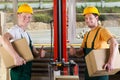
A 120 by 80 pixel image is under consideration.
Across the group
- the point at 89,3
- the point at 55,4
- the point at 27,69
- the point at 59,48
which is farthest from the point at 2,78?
the point at 89,3

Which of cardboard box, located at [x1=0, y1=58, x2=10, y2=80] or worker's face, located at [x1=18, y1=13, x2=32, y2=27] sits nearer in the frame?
A: worker's face, located at [x1=18, y1=13, x2=32, y2=27]

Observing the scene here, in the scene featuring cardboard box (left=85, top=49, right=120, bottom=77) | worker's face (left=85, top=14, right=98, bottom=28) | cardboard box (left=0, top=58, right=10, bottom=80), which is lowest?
cardboard box (left=0, top=58, right=10, bottom=80)

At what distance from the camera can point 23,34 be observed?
133 inches

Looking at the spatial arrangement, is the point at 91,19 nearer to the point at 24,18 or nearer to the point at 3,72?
the point at 24,18

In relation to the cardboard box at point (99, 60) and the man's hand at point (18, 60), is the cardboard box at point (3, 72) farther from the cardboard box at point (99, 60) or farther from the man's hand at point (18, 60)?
the cardboard box at point (99, 60)

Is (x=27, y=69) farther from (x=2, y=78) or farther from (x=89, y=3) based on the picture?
(x=89, y=3)

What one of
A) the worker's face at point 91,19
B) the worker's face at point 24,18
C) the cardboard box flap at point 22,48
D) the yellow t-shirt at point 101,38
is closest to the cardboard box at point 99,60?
the yellow t-shirt at point 101,38

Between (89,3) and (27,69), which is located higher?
(89,3)

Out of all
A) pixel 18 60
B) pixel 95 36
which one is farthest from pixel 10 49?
pixel 95 36

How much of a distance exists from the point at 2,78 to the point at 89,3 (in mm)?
2488

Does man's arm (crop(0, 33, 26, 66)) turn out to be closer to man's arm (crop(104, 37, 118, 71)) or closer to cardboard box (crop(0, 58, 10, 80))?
cardboard box (crop(0, 58, 10, 80))

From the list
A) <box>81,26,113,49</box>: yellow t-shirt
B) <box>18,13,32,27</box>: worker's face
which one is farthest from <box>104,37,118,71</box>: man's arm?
<box>18,13,32,27</box>: worker's face

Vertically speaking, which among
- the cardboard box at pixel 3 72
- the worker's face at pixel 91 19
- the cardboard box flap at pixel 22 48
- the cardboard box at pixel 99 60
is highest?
the worker's face at pixel 91 19

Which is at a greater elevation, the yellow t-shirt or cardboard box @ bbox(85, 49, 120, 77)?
the yellow t-shirt
